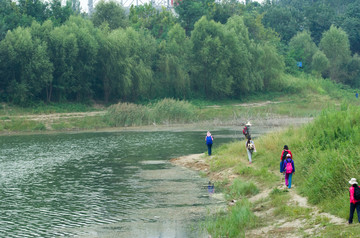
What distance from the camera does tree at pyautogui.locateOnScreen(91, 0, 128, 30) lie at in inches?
3533

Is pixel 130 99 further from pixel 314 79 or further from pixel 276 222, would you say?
pixel 276 222

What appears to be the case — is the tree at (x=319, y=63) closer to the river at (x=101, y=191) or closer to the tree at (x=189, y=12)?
the tree at (x=189, y=12)

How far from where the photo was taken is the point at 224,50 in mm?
81688

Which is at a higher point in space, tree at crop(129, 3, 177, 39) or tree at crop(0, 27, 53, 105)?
tree at crop(129, 3, 177, 39)

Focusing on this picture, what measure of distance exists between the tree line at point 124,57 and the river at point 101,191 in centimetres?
2509

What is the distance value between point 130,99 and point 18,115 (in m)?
18.4

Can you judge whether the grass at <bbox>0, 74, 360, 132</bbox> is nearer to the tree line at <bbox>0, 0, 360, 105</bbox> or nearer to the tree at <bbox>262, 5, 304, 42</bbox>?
the tree line at <bbox>0, 0, 360, 105</bbox>

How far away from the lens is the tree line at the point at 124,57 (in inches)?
2680

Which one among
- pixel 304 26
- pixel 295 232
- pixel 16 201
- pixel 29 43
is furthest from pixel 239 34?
pixel 295 232

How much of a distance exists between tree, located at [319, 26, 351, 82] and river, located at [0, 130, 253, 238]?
6945 cm

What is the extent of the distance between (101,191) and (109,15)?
226 feet

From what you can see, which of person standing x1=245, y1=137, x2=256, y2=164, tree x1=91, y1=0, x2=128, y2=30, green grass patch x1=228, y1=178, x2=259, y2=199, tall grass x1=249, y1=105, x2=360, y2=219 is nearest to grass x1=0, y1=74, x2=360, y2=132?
tree x1=91, y1=0, x2=128, y2=30

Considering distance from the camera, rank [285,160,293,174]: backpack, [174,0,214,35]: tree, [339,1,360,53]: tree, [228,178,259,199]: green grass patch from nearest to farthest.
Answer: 1. [285,160,293,174]: backpack
2. [228,178,259,199]: green grass patch
3. [174,0,214,35]: tree
4. [339,1,360,53]: tree

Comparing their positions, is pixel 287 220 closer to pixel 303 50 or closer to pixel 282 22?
pixel 303 50
